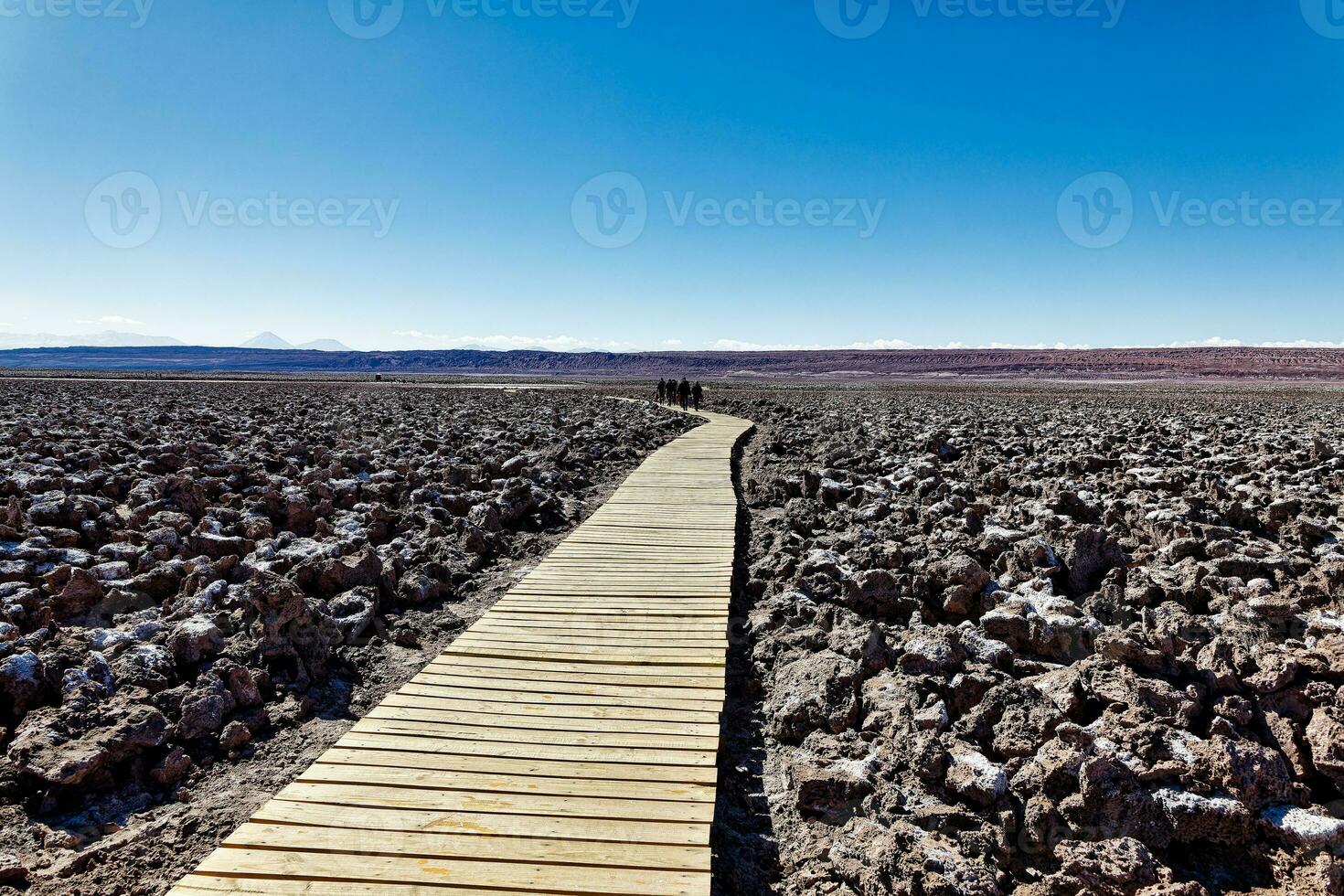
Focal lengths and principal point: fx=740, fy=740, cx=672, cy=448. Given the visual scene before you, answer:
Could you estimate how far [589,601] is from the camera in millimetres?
5840

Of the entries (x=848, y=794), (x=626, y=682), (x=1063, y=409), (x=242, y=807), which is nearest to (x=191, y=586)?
(x=242, y=807)

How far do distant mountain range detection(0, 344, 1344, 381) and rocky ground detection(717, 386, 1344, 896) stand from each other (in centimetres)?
9964

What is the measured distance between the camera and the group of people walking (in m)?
28.9

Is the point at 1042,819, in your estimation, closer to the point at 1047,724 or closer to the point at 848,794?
the point at 1047,724

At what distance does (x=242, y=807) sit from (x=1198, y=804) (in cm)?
405

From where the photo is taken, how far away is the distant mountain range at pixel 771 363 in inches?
4262

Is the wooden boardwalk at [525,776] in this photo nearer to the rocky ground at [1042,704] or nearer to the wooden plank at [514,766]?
the wooden plank at [514,766]

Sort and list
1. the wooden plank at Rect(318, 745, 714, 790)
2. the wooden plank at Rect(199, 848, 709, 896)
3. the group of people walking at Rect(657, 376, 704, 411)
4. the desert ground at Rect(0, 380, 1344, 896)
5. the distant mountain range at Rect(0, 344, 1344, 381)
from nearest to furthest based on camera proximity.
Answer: the wooden plank at Rect(199, 848, 709, 896), the desert ground at Rect(0, 380, 1344, 896), the wooden plank at Rect(318, 745, 714, 790), the group of people walking at Rect(657, 376, 704, 411), the distant mountain range at Rect(0, 344, 1344, 381)

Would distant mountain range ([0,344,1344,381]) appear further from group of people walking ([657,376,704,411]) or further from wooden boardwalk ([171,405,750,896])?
wooden boardwalk ([171,405,750,896])

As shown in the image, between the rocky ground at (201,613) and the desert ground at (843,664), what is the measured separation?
21mm

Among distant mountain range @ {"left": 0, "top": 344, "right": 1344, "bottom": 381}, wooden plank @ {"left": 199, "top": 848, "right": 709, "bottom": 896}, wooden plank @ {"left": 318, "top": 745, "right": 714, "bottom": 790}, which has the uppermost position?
distant mountain range @ {"left": 0, "top": 344, "right": 1344, "bottom": 381}

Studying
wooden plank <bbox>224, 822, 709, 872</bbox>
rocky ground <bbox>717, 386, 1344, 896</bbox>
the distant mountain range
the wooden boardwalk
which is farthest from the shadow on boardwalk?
the distant mountain range

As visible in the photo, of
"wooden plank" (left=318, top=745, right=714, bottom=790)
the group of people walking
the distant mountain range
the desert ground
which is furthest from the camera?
the distant mountain range

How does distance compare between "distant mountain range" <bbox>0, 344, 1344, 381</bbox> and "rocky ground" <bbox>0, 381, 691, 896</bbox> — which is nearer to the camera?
"rocky ground" <bbox>0, 381, 691, 896</bbox>
